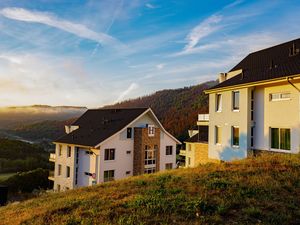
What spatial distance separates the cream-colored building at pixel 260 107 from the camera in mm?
15633

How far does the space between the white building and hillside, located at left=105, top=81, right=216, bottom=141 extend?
29.4m

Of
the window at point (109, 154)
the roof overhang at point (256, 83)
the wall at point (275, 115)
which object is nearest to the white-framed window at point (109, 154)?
the window at point (109, 154)

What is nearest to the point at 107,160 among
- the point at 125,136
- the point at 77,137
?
the point at 125,136

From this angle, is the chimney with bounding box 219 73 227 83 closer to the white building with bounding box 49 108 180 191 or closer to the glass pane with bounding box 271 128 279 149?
the glass pane with bounding box 271 128 279 149

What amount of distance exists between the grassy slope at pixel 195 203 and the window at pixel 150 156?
2164 cm

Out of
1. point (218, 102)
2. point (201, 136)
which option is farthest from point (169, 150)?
point (218, 102)

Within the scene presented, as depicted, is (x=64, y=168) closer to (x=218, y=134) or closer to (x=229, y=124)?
(x=218, y=134)

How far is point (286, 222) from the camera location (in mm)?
5809

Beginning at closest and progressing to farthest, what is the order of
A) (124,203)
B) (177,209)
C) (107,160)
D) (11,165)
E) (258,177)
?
(177,209)
(124,203)
(258,177)
(107,160)
(11,165)

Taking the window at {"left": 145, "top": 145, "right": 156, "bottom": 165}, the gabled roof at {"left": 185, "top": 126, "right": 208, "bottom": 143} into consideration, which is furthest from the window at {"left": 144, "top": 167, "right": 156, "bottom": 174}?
the gabled roof at {"left": 185, "top": 126, "right": 208, "bottom": 143}

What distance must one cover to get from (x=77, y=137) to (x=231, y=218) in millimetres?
28520

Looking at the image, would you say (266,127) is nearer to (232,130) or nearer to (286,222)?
(232,130)

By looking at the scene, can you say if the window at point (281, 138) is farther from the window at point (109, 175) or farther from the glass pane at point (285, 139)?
the window at point (109, 175)

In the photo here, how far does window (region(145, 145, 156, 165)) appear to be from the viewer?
103 ft
